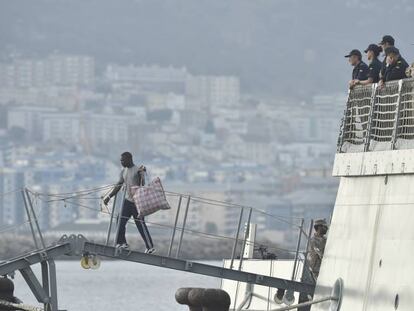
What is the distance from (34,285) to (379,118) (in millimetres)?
6724

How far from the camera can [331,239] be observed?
22.0 metres

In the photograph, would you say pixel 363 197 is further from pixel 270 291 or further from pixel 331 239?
pixel 270 291

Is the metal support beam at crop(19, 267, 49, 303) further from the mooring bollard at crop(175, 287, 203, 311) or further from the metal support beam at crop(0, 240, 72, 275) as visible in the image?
the mooring bollard at crop(175, 287, 203, 311)

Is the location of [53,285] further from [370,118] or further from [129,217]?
[370,118]

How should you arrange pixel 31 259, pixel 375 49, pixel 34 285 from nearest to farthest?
pixel 375 49 < pixel 34 285 < pixel 31 259

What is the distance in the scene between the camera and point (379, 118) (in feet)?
69.7

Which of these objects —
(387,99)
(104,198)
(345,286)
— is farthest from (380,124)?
(104,198)

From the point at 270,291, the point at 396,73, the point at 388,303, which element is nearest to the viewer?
the point at 388,303

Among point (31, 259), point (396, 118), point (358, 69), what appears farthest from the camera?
point (31, 259)

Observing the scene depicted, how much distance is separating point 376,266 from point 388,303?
764mm

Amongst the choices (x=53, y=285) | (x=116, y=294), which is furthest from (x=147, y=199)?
(x=116, y=294)

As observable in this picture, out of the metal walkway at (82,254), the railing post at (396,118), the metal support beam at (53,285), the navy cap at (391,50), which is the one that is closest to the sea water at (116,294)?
the metal walkway at (82,254)

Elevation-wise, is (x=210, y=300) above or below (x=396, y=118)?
below

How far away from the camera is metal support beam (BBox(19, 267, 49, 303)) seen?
26125mm
